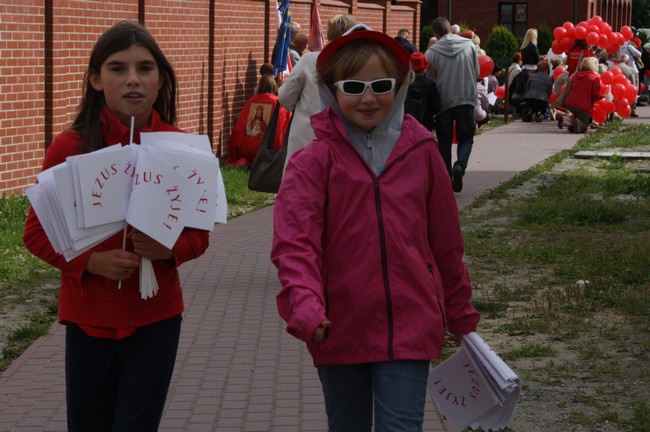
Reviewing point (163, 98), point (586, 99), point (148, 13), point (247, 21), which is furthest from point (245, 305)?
point (586, 99)

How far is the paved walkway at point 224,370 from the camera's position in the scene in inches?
231

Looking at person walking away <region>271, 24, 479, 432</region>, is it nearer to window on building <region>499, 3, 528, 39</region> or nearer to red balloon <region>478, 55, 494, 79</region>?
red balloon <region>478, 55, 494, 79</region>

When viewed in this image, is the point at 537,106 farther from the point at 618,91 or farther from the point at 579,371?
the point at 579,371

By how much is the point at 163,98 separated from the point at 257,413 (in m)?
2.33

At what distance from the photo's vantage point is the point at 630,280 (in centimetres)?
934

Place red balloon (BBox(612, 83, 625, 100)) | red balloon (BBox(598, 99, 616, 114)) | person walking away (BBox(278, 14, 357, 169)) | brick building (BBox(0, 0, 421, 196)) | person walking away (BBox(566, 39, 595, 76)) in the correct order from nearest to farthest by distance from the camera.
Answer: person walking away (BBox(278, 14, 357, 169)) → brick building (BBox(0, 0, 421, 196)) → red balloon (BBox(598, 99, 616, 114)) → red balloon (BBox(612, 83, 625, 100)) → person walking away (BBox(566, 39, 595, 76))

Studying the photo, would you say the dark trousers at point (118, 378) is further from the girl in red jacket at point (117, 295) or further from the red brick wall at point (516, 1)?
the red brick wall at point (516, 1)

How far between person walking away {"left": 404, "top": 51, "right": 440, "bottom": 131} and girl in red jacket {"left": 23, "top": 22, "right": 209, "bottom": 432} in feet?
29.3

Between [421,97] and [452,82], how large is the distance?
583 millimetres

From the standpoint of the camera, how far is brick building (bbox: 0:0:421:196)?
12133 millimetres

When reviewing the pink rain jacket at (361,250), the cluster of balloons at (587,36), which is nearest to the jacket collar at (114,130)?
the pink rain jacket at (361,250)

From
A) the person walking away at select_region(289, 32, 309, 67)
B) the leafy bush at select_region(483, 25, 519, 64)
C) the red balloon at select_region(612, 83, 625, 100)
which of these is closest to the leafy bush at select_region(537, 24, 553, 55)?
the leafy bush at select_region(483, 25, 519, 64)

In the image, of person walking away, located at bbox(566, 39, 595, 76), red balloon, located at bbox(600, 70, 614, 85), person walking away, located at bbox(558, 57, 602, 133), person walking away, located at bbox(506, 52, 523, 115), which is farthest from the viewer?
person walking away, located at bbox(506, 52, 523, 115)

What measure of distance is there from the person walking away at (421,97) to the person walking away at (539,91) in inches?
534
